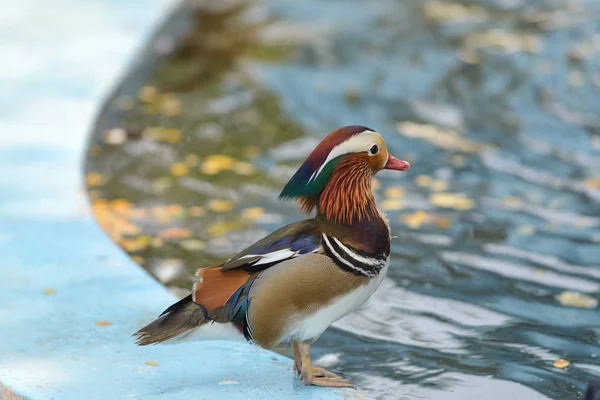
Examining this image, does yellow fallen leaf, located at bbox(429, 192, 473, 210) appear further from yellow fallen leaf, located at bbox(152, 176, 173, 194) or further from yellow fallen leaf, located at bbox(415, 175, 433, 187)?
yellow fallen leaf, located at bbox(152, 176, 173, 194)

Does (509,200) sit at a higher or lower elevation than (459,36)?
lower

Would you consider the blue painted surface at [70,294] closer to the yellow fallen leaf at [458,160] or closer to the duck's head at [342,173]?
the duck's head at [342,173]

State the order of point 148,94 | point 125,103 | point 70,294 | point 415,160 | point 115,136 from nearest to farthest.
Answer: point 70,294, point 415,160, point 115,136, point 125,103, point 148,94

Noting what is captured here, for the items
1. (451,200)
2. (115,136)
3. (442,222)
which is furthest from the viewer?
(115,136)

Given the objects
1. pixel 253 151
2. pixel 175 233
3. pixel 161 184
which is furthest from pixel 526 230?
pixel 161 184

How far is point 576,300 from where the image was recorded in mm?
5172

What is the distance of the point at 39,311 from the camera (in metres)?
4.43

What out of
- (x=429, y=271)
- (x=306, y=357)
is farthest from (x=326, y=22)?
(x=306, y=357)

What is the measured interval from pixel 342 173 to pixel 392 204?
3235mm

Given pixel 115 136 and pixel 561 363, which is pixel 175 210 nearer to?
pixel 115 136

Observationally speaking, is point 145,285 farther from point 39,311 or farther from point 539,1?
point 539,1

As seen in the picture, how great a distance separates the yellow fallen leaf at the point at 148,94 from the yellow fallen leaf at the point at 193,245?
294cm

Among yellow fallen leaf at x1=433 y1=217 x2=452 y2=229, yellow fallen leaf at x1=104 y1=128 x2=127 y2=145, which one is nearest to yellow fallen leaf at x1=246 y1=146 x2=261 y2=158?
yellow fallen leaf at x1=104 y1=128 x2=127 y2=145

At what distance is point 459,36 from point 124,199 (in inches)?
193
